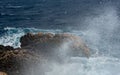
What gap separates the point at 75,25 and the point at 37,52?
1422 inches

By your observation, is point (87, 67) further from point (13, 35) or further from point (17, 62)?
point (13, 35)

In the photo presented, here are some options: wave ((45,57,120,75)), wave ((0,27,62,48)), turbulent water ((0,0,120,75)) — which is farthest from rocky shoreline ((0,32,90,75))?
wave ((0,27,62,48))

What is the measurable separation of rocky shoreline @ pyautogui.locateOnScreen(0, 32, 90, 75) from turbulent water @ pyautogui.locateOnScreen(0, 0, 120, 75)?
67.3 inches

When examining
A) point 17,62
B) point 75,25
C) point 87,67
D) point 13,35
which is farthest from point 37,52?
point 75,25

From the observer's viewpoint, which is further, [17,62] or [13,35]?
[13,35]

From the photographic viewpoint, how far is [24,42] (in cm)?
5553

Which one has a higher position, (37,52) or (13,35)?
Result: (37,52)

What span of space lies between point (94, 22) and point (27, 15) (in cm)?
1996

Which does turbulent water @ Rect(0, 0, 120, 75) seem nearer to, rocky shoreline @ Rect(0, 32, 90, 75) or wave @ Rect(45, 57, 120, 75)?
wave @ Rect(45, 57, 120, 75)

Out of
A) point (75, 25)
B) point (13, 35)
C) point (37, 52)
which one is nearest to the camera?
point (37, 52)

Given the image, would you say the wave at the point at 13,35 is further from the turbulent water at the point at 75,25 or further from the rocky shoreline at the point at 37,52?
the rocky shoreline at the point at 37,52

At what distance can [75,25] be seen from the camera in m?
85.7

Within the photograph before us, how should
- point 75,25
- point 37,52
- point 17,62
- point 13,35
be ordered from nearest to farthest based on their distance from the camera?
point 17,62 < point 37,52 < point 13,35 < point 75,25

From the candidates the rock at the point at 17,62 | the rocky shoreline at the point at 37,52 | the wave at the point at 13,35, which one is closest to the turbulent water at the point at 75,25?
the wave at the point at 13,35
